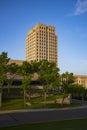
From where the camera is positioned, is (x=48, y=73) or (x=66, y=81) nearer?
(x=66, y=81)

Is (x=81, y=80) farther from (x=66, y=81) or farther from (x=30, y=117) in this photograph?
(x=30, y=117)

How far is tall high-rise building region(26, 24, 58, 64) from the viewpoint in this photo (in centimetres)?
16100

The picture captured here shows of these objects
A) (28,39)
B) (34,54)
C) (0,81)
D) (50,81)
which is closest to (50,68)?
(50,81)

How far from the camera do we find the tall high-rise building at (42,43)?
16100 centimetres

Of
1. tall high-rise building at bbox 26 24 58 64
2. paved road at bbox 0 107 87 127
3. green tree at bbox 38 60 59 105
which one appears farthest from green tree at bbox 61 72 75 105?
tall high-rise building at bbox 26 24 58 64

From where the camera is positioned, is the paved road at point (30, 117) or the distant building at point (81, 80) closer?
the paved road at point (30, 117)

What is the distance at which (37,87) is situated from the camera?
2837 inches

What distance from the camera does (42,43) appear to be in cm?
16400

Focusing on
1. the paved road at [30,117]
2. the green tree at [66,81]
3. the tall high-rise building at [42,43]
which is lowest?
the paved road at [30,117]

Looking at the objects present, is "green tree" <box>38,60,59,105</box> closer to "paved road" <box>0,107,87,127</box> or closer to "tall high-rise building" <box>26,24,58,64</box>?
"paved road" <box>0,107,87,127</box>

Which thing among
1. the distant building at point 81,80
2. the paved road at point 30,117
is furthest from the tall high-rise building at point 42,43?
the paved road at point 30,117

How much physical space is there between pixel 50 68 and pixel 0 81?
51.5 feet

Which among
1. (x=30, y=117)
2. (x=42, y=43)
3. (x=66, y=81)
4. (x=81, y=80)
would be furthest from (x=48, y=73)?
(x=81, y=80)

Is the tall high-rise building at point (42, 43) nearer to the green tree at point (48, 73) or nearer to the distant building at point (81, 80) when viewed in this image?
the distant building at point (81, 80)
